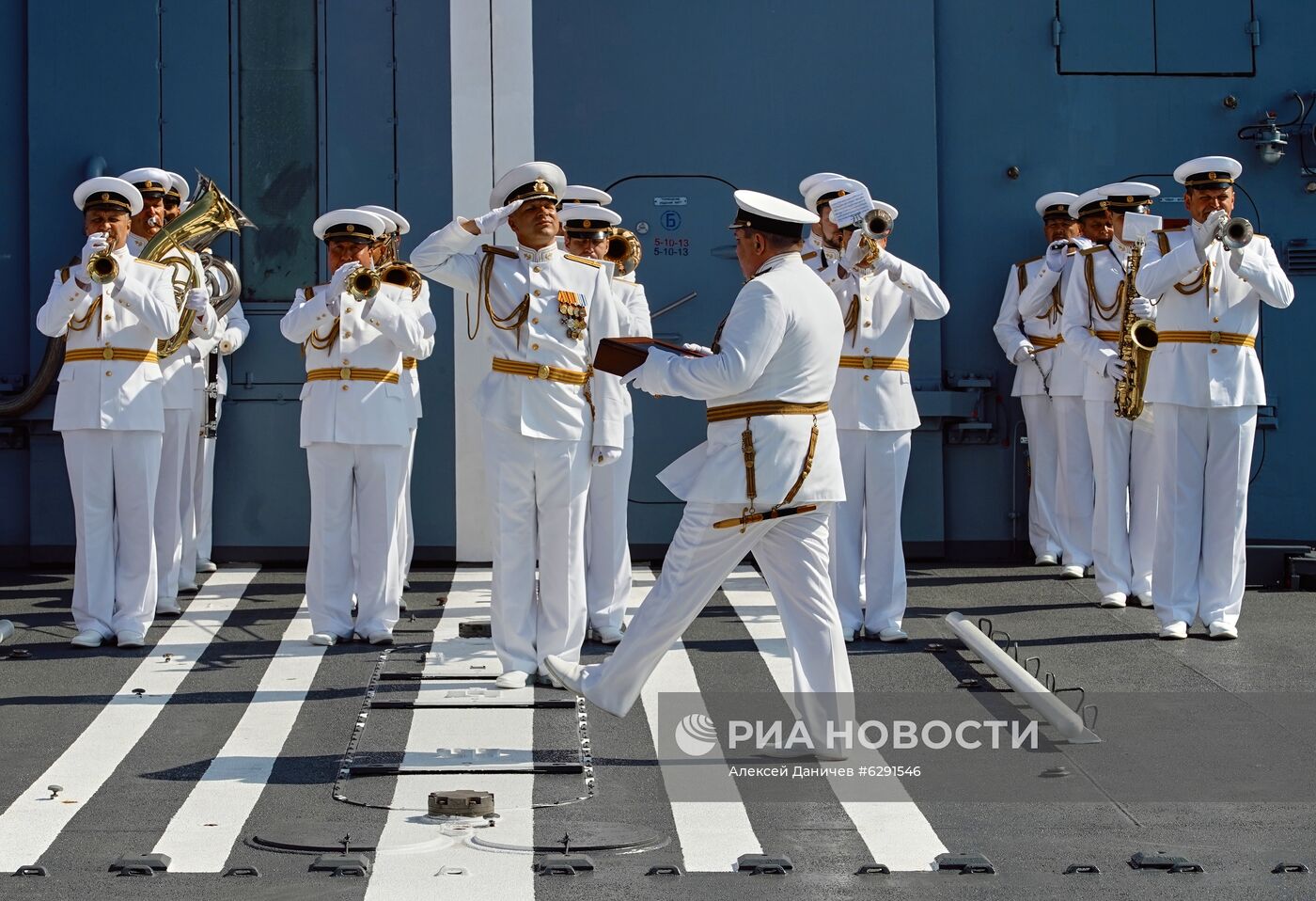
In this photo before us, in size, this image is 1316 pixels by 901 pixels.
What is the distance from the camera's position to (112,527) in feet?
29.7

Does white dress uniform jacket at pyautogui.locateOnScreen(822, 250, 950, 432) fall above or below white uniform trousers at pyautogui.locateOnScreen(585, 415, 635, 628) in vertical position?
above

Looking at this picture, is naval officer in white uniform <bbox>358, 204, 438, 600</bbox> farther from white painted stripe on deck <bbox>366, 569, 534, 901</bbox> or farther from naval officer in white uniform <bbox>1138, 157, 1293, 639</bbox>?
naval officer in white uniform <bbox>1138, 157, 1293, 639</bbox>

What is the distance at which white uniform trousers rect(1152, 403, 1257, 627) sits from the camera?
9055 mm

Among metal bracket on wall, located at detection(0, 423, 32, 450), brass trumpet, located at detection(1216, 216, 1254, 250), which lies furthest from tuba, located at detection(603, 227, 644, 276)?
metal bracket on wall, located at detection(0, 423, 32, 450)

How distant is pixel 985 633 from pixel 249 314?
17.4ft

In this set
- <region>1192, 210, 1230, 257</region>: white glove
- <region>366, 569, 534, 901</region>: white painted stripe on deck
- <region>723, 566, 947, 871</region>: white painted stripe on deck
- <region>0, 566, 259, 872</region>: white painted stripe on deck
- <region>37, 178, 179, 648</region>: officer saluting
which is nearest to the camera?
<region>366, 569, 534, 901</region>: white painted stripe on deck

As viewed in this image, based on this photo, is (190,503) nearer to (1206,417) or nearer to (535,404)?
(535,404)

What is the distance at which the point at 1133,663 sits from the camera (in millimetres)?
8305

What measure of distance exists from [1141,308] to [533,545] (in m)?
3.98

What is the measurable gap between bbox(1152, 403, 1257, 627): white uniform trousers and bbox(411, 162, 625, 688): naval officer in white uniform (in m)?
3.02

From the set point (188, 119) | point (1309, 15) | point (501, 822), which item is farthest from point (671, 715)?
point (1309, 15)

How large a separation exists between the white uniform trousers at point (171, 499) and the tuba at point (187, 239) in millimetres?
565

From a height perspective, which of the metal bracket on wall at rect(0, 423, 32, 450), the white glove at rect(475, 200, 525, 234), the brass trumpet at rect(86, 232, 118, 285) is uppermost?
the white glove at rect(475, 200, 525, 234)

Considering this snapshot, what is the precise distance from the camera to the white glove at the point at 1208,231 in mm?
8742
